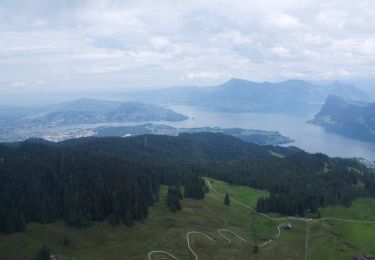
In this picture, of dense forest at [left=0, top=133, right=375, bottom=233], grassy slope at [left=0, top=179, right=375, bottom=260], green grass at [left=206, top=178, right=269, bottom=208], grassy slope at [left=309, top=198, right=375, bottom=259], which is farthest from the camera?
green grass at [left=206, top=178, right=269, bottom=208]

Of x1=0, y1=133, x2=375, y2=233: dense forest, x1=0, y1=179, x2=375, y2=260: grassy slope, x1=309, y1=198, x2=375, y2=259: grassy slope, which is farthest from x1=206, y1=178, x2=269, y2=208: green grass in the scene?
x1=309, y1=198, x2=375, y2=259: grassy slope

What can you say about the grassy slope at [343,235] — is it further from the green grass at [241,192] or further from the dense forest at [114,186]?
the green grass at [241,192]

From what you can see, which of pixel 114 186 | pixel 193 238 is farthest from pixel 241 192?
pixel 193 238

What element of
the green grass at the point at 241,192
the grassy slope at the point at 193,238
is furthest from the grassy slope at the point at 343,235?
the green grass at the point at 241,192

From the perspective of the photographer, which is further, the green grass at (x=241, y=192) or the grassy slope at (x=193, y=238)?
the green grass at (x=241, y=192)

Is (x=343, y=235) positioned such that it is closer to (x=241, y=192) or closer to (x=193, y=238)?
(x=193, y=238)

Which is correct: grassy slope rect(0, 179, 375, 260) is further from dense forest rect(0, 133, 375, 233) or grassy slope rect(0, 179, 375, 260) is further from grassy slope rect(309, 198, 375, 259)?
dense forest rect(0, 133, 375, 233)

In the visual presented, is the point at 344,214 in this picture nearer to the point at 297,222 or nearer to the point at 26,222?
the point at 297,222

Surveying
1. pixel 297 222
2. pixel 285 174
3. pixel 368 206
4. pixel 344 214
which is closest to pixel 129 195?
pixel 297 222

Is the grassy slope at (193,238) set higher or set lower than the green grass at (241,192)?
higher
